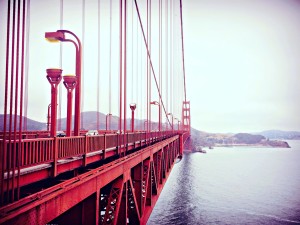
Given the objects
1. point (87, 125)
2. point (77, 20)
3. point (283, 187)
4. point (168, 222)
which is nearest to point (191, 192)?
point (168, 222)

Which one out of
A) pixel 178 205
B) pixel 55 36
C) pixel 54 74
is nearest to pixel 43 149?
pixel 54 74

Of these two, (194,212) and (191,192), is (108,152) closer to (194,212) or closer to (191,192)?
(194,212)

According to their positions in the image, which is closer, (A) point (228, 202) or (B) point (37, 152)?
(B) point (37, 152)

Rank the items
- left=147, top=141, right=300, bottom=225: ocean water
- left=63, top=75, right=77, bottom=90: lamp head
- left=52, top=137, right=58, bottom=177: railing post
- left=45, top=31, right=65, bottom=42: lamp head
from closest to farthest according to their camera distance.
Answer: left=52, top=137, right=58, bottom=177: railing post < left=45, top=31, right=65, bottom=42: lamp head < left=63, top=75, right=77, bottom=90: lamp head < left=147, top=141, right=300, bottom=225: ocean water

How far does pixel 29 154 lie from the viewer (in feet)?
13.9

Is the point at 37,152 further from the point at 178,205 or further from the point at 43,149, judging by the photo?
the point at 178,205

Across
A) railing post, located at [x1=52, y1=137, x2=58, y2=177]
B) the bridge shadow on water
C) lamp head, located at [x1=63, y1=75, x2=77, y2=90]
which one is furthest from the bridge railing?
the bridge shadow on water

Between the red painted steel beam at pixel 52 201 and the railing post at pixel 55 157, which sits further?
the railing post at pixel 55 157

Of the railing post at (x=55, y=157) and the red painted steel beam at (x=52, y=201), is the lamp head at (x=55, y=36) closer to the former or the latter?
the railing post at (x=55, y=157)

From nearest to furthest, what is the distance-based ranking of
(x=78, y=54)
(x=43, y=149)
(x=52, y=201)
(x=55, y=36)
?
(x=52, y=201) → (x=43, y=149) → (x=55, y=36) → (x=78, y=54)

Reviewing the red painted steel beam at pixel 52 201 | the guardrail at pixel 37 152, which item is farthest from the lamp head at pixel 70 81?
the red painted steel beam at pixel 52 201

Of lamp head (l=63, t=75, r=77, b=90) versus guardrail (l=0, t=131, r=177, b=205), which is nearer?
guardrail (l=0, t=131, r=177, b=205)

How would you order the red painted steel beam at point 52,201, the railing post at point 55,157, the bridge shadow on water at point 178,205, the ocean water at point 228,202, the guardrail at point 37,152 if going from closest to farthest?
the red painted steel beam at point 52,201 < the guardrail at point 37,152 < the railing post at point 55,157 < the bridge shadow on water at point 178,205 < the ocean water at point 228,202

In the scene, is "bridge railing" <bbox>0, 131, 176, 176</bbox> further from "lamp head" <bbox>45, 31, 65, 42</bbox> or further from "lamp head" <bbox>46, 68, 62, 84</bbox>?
"lamp head" <bbox>45, 31, 65, 42</bbox>
